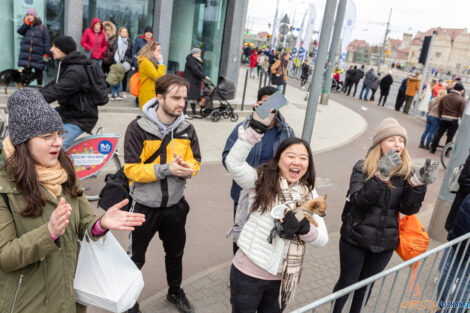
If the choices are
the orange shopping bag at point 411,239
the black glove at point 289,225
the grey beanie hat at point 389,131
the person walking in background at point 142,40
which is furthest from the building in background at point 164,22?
the black glove at point 289,225

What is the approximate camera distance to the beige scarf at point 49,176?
1.95 m

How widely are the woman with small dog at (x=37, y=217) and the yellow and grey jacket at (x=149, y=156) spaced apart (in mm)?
799

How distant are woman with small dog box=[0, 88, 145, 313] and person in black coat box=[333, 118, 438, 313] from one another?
5.87 ft

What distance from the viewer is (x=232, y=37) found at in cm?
1239

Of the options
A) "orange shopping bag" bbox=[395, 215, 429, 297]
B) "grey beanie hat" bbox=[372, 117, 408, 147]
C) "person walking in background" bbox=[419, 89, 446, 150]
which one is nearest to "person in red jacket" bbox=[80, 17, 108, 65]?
"grey beanie hat" bbox=[372, 117, 408, 147]

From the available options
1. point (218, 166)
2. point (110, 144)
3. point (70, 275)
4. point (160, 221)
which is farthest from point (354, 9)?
point (70, 275)

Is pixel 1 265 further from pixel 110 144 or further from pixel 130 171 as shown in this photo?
pixel 110 144

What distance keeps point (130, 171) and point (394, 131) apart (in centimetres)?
215

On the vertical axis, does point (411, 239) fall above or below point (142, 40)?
below

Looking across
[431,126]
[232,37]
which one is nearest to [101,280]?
[431,126]

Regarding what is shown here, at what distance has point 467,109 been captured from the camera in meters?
5.39

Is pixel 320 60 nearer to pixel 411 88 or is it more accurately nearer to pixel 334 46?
pixel 334 46

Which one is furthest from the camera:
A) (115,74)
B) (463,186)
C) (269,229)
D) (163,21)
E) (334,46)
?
(334,46)

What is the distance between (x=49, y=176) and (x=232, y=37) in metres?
11.2
